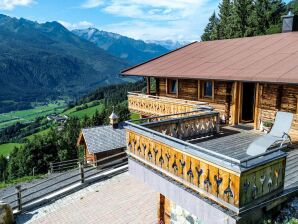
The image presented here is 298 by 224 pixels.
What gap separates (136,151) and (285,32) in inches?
530

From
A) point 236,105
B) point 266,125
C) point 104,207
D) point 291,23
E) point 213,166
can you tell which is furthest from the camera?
point 291,23

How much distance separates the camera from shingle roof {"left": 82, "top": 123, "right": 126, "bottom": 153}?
24594mm

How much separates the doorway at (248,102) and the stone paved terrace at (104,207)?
5990 mm

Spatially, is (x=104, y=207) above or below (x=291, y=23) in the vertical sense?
below

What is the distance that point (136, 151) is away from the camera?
891 cm

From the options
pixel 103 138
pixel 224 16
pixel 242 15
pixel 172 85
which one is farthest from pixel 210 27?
pixel 172 85

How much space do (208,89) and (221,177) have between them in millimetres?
11258

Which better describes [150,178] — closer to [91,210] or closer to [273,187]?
[273,187]

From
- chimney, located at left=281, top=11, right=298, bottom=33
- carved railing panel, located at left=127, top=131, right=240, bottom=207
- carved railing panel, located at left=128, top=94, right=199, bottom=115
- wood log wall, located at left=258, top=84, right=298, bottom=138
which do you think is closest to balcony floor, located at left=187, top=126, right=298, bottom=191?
wood log wall, located at left=258, top=84, right=298, bottom=138

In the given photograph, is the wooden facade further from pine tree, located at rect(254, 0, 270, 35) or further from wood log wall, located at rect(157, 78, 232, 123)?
pine tree, located at rect(254, 0, 270, 35)

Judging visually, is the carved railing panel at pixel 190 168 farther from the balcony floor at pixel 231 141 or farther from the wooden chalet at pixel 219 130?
the balcony floor at pixel 231 141

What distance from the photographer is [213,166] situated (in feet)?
20.0

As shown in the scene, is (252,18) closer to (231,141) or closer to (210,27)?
(210,27)

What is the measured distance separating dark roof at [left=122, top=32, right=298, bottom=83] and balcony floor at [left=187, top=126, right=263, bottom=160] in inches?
86.8
